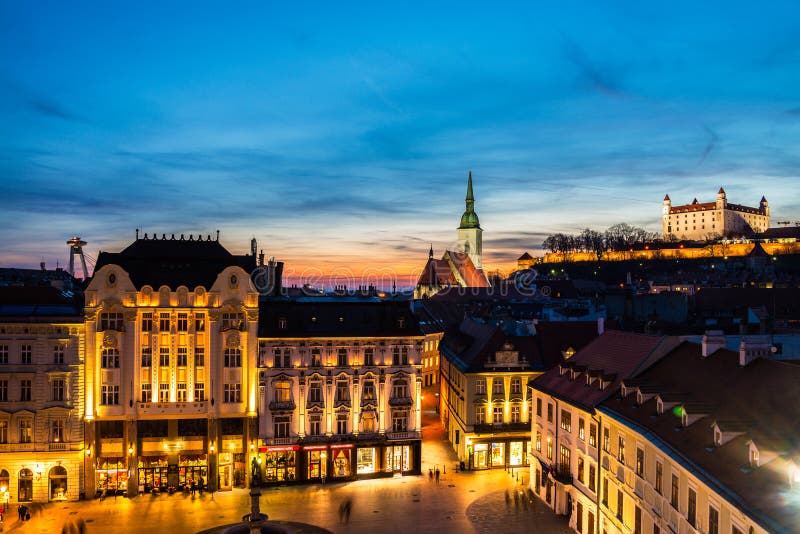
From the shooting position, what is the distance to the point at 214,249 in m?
55.5

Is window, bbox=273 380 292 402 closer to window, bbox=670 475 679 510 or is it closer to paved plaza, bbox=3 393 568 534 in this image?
paved plaza, bbox=3 393 568 534

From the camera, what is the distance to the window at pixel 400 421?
5284 cm

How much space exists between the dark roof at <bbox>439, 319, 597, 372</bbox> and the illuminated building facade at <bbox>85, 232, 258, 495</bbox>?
60.3 ft

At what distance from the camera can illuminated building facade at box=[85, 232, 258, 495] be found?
48.6 m

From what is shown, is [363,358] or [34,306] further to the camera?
[363,358]

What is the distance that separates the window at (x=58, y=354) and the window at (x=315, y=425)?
60.7 ft

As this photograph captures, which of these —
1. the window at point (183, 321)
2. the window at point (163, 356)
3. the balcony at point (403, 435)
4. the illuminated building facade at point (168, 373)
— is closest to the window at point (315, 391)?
the illuminated building facade at point (168, 373)

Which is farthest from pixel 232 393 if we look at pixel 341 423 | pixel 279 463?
pixel 341 423

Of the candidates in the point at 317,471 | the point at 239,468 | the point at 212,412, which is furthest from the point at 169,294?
the point at 317,471

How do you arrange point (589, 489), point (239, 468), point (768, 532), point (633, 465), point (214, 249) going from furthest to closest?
point (214, 249), point (239, 468), point (589, 489), point (633, 465), point (768, 532)

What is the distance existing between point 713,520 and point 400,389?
30.8m

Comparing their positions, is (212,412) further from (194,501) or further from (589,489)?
(589,489)

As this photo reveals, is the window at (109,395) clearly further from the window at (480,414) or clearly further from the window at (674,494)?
the window at (674,494)

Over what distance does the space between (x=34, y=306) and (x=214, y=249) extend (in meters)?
13.9
